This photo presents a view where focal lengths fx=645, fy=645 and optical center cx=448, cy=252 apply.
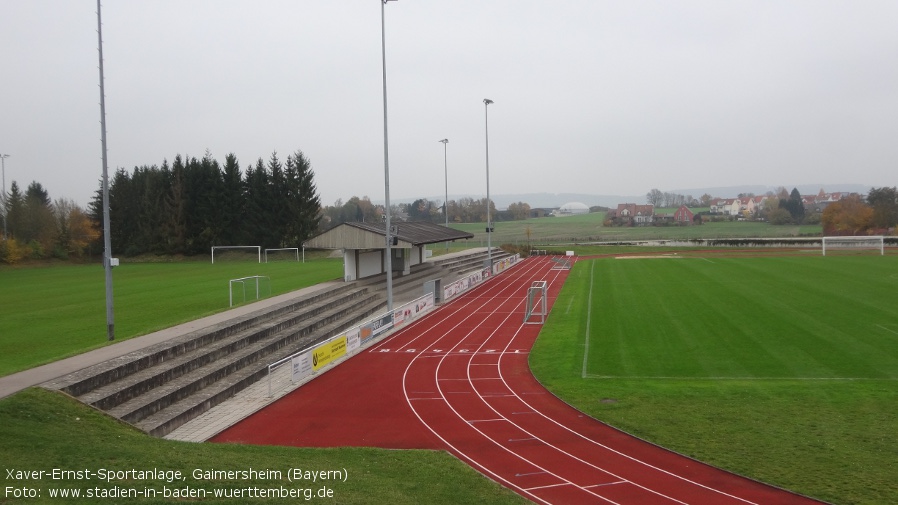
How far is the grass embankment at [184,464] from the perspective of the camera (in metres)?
8.87

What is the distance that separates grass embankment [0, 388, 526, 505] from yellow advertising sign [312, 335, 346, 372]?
7.36 metres

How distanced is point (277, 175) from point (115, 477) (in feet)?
209

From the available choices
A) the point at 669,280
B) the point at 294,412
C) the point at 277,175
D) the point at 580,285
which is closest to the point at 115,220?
the point at 277,175

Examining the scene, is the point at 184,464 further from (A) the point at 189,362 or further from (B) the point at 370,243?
(B) the point at 370,243

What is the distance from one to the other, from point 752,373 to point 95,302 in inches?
1136

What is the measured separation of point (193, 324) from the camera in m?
22.6

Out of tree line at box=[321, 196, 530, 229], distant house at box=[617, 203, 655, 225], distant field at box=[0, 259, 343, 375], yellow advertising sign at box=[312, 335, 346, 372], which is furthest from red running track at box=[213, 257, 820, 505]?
distant house at box=[617, 203, 655, 225]

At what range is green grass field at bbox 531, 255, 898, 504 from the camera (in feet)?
41.1

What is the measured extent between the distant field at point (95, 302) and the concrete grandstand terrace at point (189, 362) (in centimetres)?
146

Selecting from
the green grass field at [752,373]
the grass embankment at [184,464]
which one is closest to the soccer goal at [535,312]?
the green grass field at [752,373]

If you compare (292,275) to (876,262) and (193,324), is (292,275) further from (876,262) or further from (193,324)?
(876,262)

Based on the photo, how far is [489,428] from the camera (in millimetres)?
15109

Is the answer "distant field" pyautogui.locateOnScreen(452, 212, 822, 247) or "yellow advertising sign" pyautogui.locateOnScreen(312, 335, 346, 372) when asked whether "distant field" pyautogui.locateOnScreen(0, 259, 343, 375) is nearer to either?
"yellow advertising sign" pyautogui.locateOnScreen(312, 335, 346, 372)

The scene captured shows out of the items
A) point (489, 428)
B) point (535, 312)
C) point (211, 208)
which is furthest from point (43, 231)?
point (489, 428)
